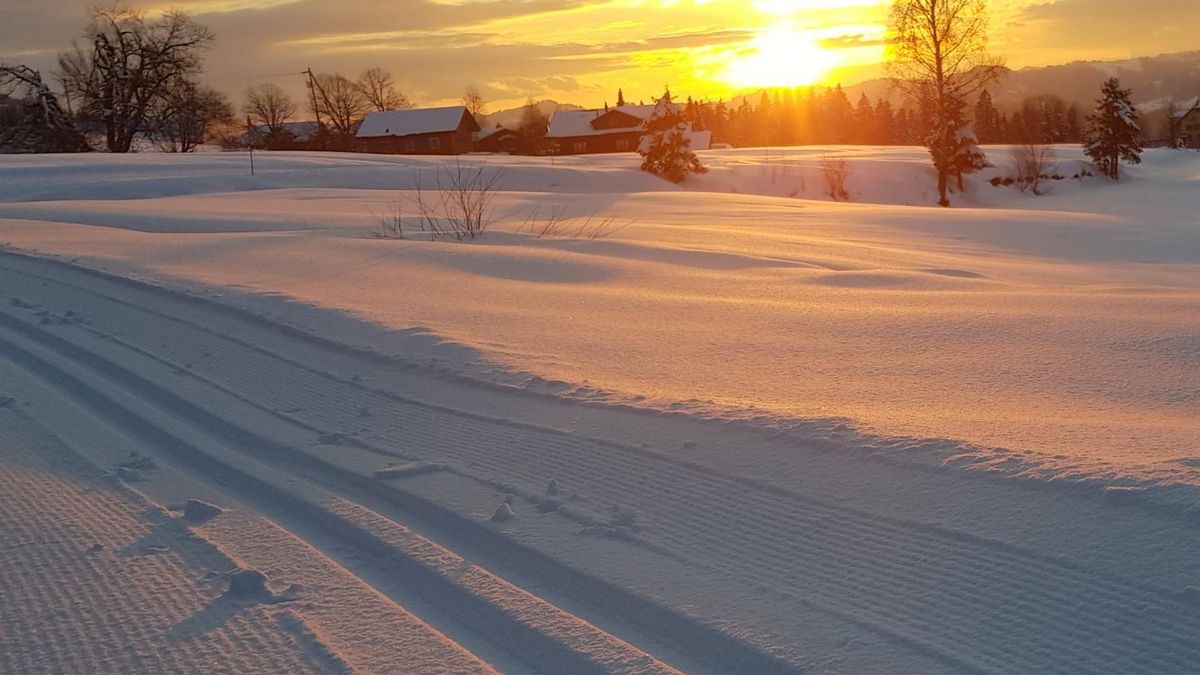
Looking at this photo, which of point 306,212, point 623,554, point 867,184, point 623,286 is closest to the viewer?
point 623,554

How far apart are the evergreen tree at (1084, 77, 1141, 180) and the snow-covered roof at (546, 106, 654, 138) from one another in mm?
35165

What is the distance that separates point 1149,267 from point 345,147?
71956 millimetres

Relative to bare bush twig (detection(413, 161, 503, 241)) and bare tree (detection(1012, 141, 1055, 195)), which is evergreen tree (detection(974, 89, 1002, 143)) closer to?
bare tree (detection(1012, 141, 1055, 195))

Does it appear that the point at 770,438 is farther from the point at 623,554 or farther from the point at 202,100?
the point at 202,100

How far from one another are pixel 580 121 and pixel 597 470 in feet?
258

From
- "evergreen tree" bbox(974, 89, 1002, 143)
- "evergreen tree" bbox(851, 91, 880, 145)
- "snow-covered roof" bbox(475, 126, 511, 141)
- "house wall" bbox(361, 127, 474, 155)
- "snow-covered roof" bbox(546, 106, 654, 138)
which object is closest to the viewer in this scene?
"house wall" bbox(361, 127, 474, 155)

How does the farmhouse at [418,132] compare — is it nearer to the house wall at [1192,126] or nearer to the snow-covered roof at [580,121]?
the snow-covered roof at [580,121]

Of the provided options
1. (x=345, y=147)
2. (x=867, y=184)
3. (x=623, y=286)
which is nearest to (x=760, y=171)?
(x=867, y=184)

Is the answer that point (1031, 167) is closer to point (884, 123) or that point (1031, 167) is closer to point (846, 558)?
point (846, 558)

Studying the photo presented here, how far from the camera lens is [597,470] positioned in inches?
169

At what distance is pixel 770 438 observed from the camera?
14.3 ft

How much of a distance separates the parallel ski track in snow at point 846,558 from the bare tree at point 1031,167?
46.0 metres

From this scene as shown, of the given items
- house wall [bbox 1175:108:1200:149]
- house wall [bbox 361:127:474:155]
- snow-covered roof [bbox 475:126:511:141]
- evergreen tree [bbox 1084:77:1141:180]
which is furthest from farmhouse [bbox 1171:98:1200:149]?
house wall [bbox 361:127:474:155]

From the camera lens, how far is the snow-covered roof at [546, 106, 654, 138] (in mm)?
78750
